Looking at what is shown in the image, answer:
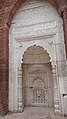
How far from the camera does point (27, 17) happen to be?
3555 mm

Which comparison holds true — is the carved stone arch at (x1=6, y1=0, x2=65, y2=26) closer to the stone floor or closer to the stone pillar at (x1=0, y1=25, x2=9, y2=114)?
the stone pillar at (x1=0, y1=25, x2=9, y2=114)

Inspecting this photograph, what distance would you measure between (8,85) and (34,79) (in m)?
0.76

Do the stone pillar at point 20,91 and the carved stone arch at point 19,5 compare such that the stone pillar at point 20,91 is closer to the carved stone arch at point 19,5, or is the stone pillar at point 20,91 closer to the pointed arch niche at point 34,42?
the pointed arch niche at point 34,42

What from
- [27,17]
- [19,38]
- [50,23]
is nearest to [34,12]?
[27,17]

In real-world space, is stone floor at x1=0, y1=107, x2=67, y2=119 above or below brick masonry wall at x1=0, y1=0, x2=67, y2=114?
below

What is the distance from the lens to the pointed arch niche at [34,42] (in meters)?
3.12

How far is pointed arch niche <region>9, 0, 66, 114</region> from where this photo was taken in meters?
3.12

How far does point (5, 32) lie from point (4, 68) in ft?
3.15

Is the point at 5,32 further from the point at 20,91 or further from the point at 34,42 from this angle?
the point at 20,91

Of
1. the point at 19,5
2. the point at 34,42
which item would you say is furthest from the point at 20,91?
the point at 19,5

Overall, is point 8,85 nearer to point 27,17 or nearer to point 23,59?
point 23,59

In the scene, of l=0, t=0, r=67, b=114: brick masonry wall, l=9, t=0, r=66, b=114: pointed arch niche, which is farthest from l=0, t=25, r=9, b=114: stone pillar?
l=9, t=0, r=66, b=114: pointed arch niche

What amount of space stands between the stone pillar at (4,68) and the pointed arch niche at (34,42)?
0.61ft

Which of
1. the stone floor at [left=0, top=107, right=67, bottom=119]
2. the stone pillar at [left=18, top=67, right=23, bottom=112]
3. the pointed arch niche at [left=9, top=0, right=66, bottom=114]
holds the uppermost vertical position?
the pointed arch niche at [left=9, top=0, right=66, bottom=114]
